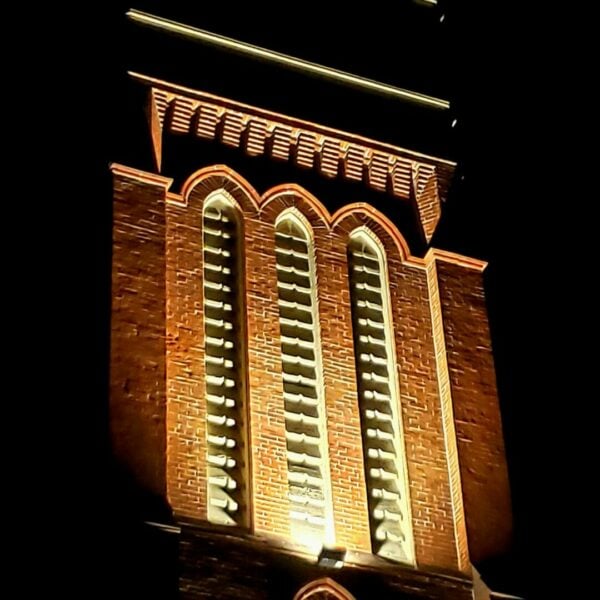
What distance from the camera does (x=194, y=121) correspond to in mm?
26109

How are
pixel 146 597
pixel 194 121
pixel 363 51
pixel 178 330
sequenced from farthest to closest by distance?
1. pixel 363 51
2. pixel 194 121
3. pixel 178 330
4. pixel 146 597

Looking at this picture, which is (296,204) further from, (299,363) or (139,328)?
(139,328)

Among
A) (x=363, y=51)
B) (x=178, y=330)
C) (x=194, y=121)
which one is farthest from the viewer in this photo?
(x=363, y=51)

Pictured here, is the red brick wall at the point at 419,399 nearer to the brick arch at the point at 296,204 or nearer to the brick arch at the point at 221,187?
the brick arch at the point at 296,204

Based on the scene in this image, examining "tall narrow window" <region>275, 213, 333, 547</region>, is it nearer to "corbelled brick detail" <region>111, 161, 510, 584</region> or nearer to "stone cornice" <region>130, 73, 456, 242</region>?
"corbelled brick detail" <region>111, 161, 510, 584</region>

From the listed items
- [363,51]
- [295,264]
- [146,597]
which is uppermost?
[363,51]

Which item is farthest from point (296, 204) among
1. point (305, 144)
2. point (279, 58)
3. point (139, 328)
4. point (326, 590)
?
point (326, 590)

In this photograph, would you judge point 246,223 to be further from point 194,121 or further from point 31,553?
point 31,553

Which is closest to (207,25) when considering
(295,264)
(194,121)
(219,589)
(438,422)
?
(194,121)

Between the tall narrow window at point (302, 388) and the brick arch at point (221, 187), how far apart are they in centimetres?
42

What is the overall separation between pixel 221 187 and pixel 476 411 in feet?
11.9

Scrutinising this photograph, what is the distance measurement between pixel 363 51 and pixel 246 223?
3.46m

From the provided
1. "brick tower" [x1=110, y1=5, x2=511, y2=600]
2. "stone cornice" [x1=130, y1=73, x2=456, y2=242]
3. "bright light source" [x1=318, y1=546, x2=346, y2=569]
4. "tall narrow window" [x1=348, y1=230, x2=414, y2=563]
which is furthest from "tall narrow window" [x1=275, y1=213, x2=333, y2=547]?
"stone cornice" [x1=130, y1=73, x2=456, y2=242]

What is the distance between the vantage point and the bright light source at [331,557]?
22812mm
